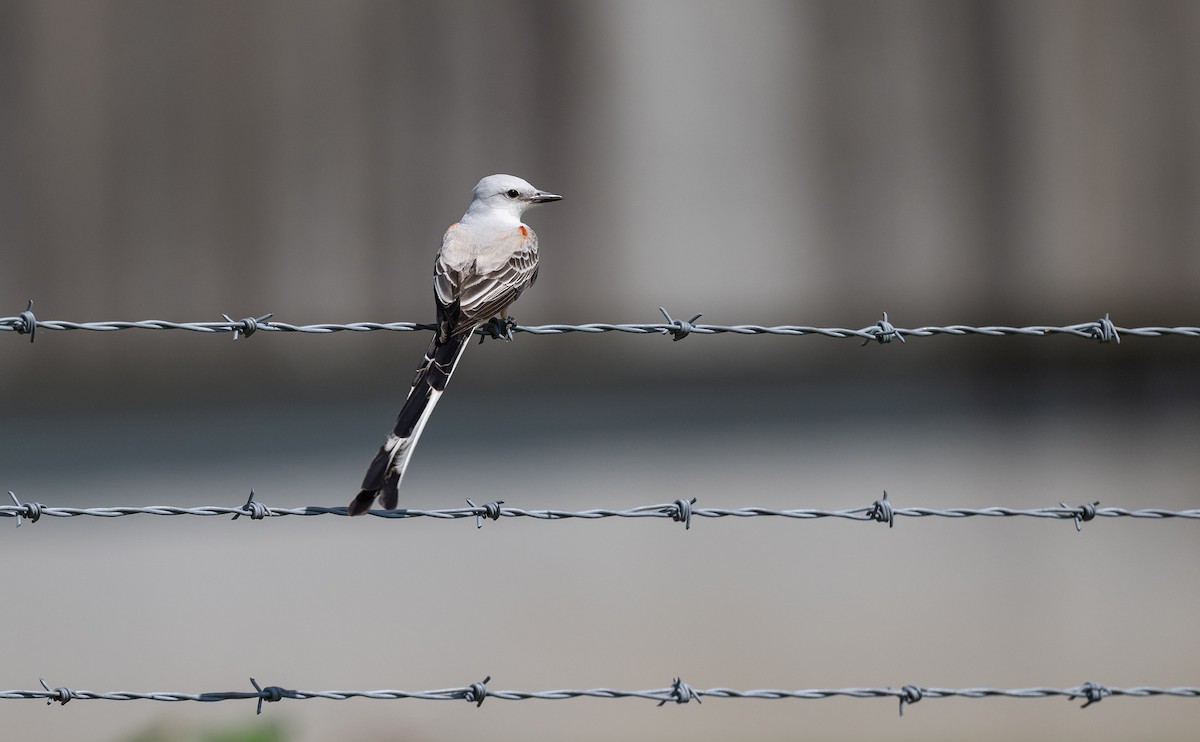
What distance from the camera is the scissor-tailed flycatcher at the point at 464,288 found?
4.10 metres

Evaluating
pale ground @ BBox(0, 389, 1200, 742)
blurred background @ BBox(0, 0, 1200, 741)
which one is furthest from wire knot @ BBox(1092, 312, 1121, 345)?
pale ground @ BBox(0, 389, 1200, 742)

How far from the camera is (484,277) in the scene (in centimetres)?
510

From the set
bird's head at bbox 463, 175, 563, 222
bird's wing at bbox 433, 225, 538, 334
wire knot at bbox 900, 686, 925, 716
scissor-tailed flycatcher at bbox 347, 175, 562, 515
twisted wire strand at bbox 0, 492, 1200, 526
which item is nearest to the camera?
twisted wire strand at bbox 0, 492, 1200, 526

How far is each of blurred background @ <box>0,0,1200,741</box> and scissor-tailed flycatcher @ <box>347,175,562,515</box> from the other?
4.91 feet

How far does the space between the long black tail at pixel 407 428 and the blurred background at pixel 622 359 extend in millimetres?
2853

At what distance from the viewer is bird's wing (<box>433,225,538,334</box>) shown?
4926 millimetres

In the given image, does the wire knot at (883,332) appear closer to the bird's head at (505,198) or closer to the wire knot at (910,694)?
the wire knot at (910,694)

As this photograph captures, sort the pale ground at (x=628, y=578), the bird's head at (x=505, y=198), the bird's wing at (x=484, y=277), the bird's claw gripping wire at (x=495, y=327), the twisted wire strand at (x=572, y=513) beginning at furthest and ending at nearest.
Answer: the pale ground at (x=628, y=578) → the bird's head at (x=505, y=198) → the bird's claw gripping wire at (x=495, y=327) → the bird's wing at (x=484, y=277) → the twisted wire strand at (x=572, y=513)

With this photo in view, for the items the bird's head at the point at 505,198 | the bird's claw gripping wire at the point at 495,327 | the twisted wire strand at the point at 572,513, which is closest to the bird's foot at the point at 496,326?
the bird's claw gripping wire at the point at 495,327

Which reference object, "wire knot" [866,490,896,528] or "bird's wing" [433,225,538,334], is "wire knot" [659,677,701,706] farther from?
"bird's wing" [433,225,538,334]

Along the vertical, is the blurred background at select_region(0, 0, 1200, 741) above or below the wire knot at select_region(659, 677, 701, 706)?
above

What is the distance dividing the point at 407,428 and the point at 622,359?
11.5 ft

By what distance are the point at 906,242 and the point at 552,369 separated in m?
2.50

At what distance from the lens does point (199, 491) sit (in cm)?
759
